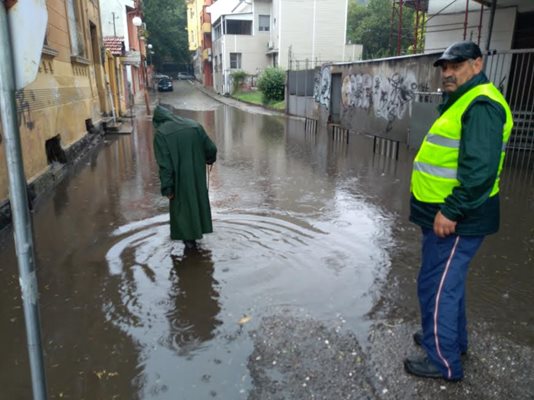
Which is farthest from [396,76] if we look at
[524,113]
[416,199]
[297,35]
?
[297,35]

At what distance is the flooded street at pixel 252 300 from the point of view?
2.99m

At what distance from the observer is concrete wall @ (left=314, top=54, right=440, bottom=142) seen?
1212 centimetres

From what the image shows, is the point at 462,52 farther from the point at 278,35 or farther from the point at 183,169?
the point at 278,35

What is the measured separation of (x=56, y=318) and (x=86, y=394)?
3.58 ft

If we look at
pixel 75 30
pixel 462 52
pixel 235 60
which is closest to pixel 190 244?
pixel 462 52

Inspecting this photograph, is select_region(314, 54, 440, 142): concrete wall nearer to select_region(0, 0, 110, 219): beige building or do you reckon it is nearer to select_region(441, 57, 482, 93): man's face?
select_region(0, 0, 110, 219): beige building

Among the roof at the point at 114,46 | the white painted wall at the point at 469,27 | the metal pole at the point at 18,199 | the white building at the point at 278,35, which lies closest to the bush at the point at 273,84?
the white building at the point at 278,35

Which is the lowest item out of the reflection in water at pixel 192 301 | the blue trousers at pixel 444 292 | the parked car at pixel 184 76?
the reflection in water at pixel 192 301

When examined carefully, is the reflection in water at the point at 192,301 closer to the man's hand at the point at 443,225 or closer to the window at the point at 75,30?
the man's hand at the point at 443,225

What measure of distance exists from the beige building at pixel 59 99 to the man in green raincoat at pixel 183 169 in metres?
1.97

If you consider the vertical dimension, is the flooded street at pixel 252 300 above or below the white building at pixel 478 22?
below

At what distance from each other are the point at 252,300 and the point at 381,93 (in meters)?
11.6

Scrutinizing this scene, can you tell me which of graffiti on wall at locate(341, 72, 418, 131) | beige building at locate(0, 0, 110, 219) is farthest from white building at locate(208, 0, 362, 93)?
beige building at locate(0, 0, 110, 219)

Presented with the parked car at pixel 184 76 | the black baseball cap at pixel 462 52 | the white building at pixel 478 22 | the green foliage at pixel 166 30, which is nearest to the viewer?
the black baseball cap at pixel 462 52
